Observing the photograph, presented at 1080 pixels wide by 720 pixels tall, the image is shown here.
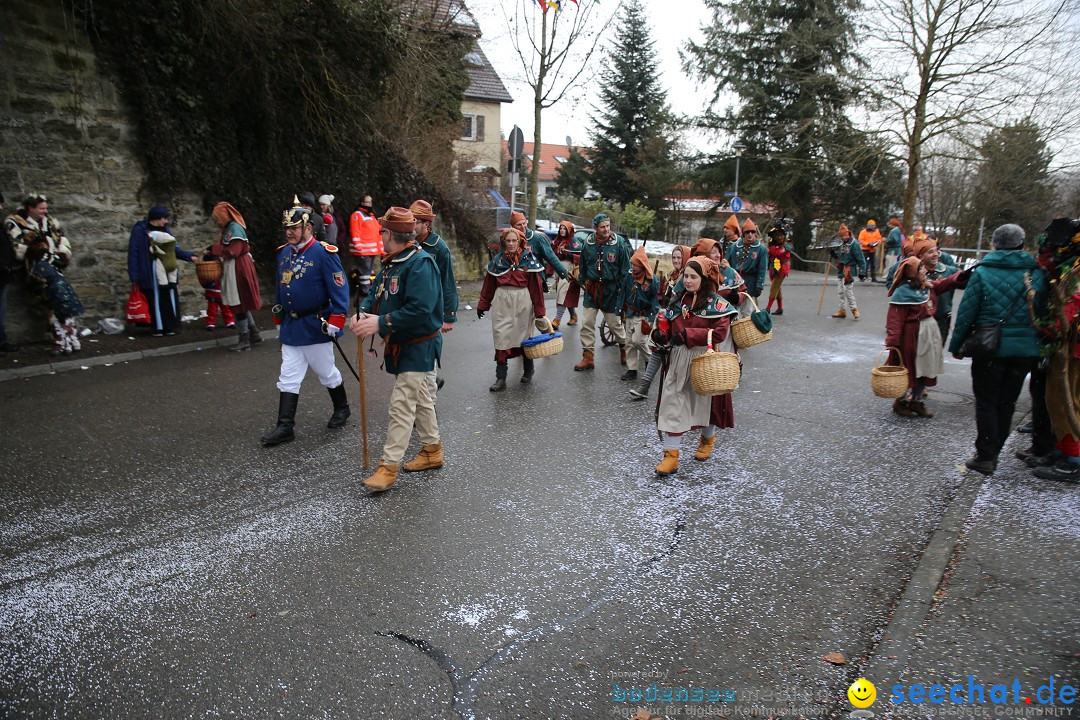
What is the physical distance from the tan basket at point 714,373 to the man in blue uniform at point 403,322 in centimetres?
196

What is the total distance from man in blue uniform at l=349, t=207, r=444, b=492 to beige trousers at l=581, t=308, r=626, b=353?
13.8 feet

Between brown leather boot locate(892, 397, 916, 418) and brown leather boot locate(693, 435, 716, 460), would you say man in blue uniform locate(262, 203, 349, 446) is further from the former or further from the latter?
brown leather boot locate(892, 397, 916, 418)

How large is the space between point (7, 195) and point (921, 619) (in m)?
11.1

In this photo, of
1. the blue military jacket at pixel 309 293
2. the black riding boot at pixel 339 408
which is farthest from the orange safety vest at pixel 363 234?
the blue military jacket at pixel 309 293

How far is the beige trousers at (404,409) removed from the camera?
514 cm

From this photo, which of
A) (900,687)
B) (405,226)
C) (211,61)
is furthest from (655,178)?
(900,687)

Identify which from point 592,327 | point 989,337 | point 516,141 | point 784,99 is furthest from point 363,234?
point 784,99

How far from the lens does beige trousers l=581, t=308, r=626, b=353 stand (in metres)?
9.26

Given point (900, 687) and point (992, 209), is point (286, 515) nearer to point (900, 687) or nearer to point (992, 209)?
point (900, 687)

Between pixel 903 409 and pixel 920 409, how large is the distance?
0.17 m

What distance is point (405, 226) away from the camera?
5168mm

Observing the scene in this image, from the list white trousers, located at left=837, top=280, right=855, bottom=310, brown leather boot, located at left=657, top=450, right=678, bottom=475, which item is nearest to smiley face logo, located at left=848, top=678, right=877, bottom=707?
brown leather boot, located at left=657, top=450, right=678, bottom=475

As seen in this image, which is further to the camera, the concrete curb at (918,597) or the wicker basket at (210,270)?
the wicker basket at (210,270)

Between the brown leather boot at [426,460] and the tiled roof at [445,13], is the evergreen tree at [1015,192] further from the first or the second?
the brown leather boot at [426,460]
